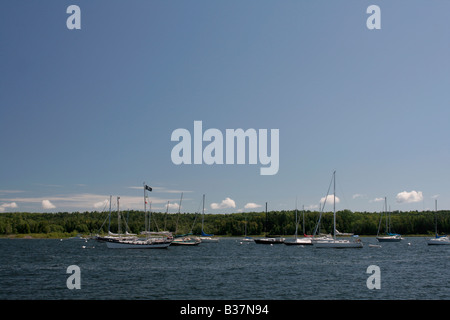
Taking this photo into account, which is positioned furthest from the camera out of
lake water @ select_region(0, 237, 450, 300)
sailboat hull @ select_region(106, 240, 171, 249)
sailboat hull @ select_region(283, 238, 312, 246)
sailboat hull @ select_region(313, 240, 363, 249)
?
sailboat hull @ select_region(283, 238, 312, 246)

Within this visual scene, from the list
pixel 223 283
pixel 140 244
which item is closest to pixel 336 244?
pixel 140 244

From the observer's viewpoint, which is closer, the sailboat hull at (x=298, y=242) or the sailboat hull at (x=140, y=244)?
the sailboat hull at (x=140, y=244)

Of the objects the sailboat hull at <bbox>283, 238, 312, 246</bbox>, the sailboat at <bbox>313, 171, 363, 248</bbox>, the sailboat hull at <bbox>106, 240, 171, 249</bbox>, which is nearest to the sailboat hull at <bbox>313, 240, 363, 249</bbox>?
the sailboat at <bbox>313, 171, 363, 248</bbox>

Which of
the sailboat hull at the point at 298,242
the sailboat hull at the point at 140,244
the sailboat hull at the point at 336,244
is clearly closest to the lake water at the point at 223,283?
the sailboat hull at the point at 140,244

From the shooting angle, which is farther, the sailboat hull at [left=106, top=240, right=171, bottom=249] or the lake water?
the sailboat hull at [left=106, top=240, right=171, bottom=249]

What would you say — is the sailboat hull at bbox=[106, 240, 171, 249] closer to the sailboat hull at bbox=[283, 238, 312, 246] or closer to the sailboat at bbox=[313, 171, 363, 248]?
the sailboat at bbox=[313, 171, 363, 248]

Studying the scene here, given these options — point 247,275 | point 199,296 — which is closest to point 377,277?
point 247,275

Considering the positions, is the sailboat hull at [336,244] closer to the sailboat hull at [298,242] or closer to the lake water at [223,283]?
the sailboat hull at [298,242]

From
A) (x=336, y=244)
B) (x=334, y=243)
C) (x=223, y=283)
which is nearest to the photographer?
(x=223, y=283)

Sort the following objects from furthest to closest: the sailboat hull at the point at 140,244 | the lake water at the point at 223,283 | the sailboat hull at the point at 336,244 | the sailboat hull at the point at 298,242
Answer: the sailboat hull at the point at 298,242, the sailboat hull at the point at 336,244, the sailboat hull at the point at 140,244, the lake water at the point at 223,283

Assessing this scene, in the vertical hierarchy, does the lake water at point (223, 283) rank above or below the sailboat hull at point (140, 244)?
above

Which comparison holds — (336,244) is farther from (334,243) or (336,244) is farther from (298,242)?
(298,242)
